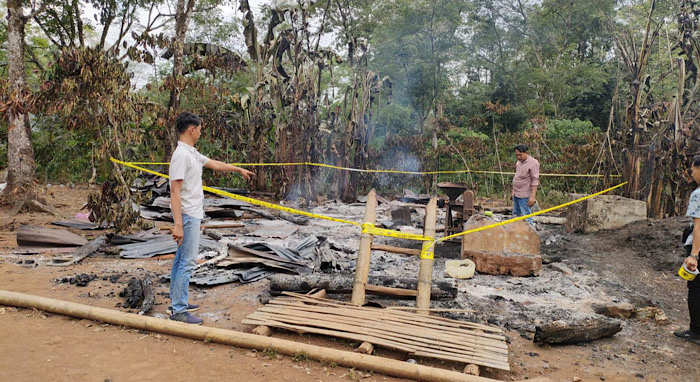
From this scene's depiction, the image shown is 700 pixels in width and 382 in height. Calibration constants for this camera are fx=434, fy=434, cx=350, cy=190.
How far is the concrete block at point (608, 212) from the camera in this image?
26.7ft

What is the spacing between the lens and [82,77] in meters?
6.38

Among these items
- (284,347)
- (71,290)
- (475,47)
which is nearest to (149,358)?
(284,347)

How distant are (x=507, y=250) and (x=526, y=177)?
2.00 meters

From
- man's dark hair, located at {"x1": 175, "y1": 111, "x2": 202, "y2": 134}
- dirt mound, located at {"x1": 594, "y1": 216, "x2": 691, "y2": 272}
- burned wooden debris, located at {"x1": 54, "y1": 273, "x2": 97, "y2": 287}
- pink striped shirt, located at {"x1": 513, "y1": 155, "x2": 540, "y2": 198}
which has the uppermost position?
man's dark hair, located at {"x1": 175, "y1": 111, "x2": 202, "y2": 134}

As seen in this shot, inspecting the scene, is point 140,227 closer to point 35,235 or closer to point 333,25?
point 35,235

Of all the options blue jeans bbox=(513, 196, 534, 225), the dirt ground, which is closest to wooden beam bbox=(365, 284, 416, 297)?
the dirt ground

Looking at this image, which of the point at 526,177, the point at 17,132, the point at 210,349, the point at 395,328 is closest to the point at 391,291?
the point at 395,328

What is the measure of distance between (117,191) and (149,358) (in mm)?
4413

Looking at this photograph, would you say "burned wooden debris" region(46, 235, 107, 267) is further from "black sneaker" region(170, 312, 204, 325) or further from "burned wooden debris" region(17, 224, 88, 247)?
"black sneaker" region(170, 312, 204, 325)

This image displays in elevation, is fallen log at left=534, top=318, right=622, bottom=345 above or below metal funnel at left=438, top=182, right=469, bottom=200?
below

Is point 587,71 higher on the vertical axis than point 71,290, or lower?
higher

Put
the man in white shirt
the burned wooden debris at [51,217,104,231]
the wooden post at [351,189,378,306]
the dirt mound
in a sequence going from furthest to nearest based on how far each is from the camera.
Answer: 1. the burned wooden debris at [51,217,104,231]
2. the dirt mound
3. the wooden post at [351,189,378,306]
4. the man in white shirt

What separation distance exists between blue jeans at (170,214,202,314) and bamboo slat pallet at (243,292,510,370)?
24.7 inches

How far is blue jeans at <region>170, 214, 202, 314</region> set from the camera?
367 cm
